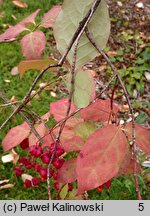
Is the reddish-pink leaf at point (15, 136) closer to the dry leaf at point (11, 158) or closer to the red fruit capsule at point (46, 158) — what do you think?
the red fruit capsule at point (46, 158)

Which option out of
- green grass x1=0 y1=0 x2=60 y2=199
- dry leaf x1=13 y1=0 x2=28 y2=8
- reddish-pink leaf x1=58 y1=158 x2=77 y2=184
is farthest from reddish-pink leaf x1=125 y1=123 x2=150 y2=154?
dry leaf x1=13 y1=0 x2=28 y2=8

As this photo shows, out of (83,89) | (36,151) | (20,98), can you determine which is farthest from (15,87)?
(83,89)

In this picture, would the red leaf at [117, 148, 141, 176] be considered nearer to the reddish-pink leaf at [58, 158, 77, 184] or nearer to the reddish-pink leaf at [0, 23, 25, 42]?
the reddish-pink leaf at [58, 158, 77, 184]

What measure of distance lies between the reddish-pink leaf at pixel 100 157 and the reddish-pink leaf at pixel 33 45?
327 millimetres

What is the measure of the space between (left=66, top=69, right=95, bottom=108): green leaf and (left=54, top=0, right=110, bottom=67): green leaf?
0.12 feet

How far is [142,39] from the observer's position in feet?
10.8

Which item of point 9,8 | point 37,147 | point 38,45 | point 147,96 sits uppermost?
point 9,8

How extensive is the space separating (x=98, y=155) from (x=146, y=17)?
2955 millimetres

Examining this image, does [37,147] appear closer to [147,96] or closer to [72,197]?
[72,197]

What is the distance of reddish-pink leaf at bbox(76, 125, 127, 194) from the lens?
712mm

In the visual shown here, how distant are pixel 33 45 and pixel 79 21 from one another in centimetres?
26

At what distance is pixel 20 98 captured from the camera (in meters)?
2.75

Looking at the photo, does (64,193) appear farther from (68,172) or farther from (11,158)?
(11,158)

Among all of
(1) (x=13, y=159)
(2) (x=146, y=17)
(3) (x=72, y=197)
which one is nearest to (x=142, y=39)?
(2) (x=146, y=17)
